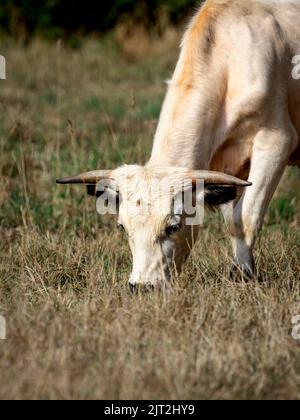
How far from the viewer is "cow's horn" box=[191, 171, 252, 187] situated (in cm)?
661

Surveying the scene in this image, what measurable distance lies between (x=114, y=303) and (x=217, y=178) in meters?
1.08

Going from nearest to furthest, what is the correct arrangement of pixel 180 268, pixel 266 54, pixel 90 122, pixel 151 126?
pixel 180 268
pixel 266 54
pixel 151 126
pixel 90 122

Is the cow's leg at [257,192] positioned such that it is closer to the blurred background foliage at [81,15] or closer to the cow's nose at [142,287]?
the cow's nose at [142,287]

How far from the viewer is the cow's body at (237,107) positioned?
23.5 ft

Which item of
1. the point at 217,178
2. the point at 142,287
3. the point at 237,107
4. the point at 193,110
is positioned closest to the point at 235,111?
the point at 237,107

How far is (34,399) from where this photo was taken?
16.4 ft

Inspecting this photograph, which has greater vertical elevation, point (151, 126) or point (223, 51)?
point (223, 51)

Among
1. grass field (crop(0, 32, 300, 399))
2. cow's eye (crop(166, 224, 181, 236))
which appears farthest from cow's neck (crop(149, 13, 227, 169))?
grass field (crop(0, 32, 300, 399))

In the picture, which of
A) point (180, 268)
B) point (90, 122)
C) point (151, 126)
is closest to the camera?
point (180, 268)

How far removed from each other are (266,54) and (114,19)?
12.4 meters

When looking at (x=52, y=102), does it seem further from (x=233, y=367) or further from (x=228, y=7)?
(x=233, y=367)

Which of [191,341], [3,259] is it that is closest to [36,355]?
[191,341]
